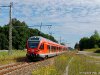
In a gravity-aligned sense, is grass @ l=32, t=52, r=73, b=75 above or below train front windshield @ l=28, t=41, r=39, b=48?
below

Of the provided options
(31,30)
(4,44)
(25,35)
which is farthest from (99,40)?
(4,44)

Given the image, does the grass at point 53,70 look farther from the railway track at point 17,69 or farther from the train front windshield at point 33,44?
the train front windshield at point 33,44

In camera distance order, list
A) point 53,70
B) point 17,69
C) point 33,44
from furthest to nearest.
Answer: point 33,44
point 17,69
point 53,70

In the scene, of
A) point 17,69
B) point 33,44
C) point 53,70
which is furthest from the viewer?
point 33,44

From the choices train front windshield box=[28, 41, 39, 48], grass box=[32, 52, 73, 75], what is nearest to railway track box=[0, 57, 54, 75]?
grass box=[32, 52, 73, 75]

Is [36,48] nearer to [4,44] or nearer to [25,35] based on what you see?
[4,44]

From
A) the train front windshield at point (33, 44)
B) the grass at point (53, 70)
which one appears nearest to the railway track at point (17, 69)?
the grass at point (53, 70)

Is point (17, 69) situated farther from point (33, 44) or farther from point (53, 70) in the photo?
point (33, 44)

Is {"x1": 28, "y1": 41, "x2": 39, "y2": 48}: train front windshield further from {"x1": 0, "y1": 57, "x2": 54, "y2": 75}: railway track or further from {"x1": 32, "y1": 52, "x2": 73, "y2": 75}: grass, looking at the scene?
{"x1": 32, "y1": 52, "x2": 73, "y2": 75}: grass

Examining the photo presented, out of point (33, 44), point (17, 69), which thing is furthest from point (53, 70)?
point (33, 44)

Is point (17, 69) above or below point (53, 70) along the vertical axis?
below

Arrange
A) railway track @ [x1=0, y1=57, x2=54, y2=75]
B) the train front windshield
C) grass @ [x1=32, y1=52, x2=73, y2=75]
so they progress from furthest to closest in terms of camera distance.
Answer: the train front windshield
railway track @ [x1=0, y1=57, x2=54, y2=75]
grass @ [x1=32, y1=52, x2=73, y2=75]

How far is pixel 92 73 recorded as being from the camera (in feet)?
52.5

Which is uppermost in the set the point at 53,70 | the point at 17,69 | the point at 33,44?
the point at 33,44
